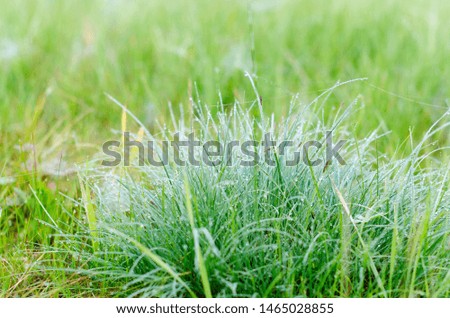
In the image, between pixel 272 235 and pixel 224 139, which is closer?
pixel 272 235

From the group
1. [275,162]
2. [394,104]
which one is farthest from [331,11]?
[275,162]

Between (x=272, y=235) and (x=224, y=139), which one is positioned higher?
(x=224, y=139)

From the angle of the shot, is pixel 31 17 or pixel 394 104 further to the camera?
pixel 31 17

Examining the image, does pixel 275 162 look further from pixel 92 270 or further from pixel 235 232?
pixel 92 270
